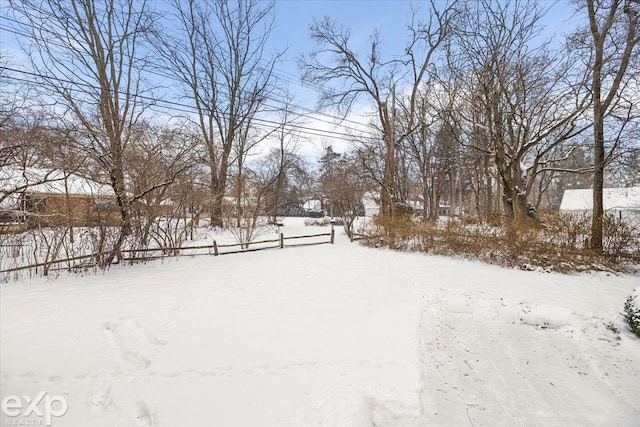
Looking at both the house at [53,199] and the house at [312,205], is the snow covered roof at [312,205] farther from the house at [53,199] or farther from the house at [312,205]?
the house at [53,199]

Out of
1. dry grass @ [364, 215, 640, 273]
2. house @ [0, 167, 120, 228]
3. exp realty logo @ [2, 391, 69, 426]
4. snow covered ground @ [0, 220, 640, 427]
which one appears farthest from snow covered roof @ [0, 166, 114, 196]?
dry grass @ [364, 215, 640, 273]

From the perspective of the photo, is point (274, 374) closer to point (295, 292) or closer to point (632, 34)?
point (295, 292)

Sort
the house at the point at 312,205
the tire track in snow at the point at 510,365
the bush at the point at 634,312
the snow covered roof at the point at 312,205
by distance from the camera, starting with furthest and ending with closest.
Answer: the snow covered roof at the point at 312,205, the house at the point at 312,205, the bush at the point at 634,312, the tire track in snow at the point at 510,365

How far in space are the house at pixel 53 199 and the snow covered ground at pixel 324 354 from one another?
1.47 meters

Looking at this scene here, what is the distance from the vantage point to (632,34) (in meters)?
6.17

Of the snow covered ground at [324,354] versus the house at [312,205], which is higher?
the house at [312,205]

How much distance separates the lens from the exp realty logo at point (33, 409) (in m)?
2.09

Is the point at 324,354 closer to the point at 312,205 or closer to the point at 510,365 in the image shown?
the point at 510,365

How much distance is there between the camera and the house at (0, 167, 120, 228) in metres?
5.50

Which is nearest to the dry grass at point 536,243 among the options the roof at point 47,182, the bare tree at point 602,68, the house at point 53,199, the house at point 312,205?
the bare tree at point 602,68

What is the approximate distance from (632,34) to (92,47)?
1610 cm

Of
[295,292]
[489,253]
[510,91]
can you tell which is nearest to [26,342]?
[295,292]

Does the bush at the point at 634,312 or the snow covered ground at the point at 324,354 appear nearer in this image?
the snow covered ground at the point at 324,354

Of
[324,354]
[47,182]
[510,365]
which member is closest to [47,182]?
[47,182]
